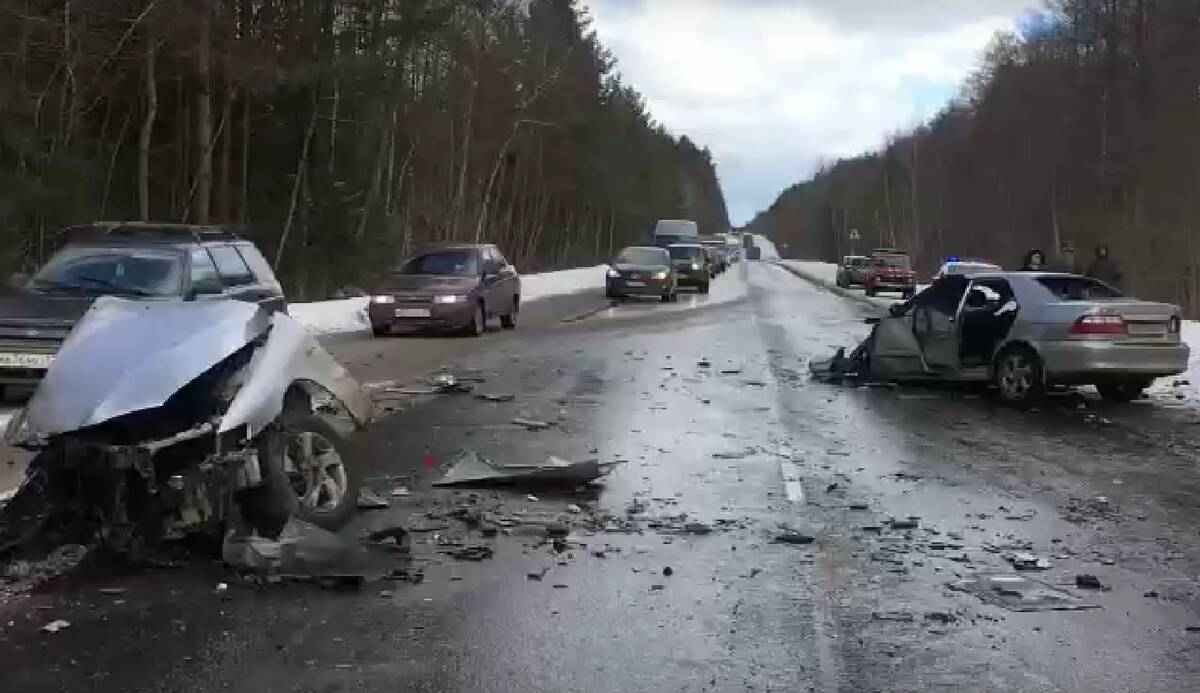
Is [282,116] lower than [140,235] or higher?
higher

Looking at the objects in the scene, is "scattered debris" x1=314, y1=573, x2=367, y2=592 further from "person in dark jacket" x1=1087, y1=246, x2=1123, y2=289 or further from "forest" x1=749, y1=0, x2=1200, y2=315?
"forest" x1=749, y1=0, x2=1200, y2=315

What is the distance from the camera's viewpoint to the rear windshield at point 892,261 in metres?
43.9

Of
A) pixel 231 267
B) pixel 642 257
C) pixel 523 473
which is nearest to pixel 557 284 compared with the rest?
pixel 642 257

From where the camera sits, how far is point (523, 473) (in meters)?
8.48

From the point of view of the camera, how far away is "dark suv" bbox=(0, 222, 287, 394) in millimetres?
10891

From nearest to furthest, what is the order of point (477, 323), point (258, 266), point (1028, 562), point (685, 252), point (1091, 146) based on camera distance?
1. point (1028, 562)
2. point (258, 266)
3. point (477, 323)
4. point (685, 252)
5. point (1091, 146)

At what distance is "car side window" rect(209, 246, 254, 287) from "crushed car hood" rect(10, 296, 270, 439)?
220 inches

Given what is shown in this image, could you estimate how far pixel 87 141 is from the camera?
2628cm

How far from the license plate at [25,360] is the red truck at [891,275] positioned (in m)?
36.2

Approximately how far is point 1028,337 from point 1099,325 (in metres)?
0.75

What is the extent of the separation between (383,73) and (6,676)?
31.1m

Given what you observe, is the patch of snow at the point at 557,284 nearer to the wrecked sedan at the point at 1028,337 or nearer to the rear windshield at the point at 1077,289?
the wrecked sedan at the point at 1028,337

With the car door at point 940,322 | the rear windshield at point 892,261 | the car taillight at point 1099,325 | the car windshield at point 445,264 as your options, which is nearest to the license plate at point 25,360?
the car door at point 940,322

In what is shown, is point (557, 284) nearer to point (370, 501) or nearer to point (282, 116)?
point (282, 116)
